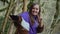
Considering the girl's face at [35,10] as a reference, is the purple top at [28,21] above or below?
below

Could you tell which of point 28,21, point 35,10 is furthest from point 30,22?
point 35,10

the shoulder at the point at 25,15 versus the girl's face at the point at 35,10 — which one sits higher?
the girl's face at the point at 35,10

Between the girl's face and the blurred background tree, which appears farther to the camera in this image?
the girl's face

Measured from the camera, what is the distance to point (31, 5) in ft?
8.43

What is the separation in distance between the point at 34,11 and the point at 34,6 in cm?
6

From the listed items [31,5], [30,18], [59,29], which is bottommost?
[59,29]

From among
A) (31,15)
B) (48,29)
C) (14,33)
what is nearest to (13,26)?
(14,33)

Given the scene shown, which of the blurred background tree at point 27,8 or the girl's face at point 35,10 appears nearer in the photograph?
the blurred background tree at point 27,8

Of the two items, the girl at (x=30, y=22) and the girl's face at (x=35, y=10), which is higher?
the girl's face at (x=35, y=10)

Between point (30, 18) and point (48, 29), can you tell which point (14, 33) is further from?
point (48, 29)

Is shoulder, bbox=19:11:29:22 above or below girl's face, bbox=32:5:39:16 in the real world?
below

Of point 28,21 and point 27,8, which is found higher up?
point 27,8

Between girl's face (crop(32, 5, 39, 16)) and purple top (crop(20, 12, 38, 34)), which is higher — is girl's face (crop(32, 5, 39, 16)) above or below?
above

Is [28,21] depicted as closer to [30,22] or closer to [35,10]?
[30,22]
